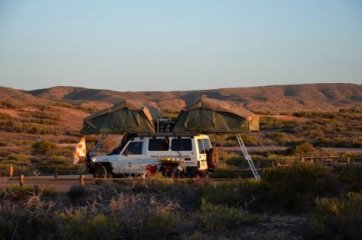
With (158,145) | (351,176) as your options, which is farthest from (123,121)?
(351,176)

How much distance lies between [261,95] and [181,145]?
457 feet

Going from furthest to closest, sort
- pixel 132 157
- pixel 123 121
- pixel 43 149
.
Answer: pixel 43 149 → pixel 123 121 → pixel 132 157

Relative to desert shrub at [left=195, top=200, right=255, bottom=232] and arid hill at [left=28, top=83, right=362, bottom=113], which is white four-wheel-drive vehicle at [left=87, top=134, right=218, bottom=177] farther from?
arid hill at [left=28, top=83, right=362, bottom=113]

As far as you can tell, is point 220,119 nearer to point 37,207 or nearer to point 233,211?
point 233,211

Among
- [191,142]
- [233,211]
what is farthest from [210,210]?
[191,142]

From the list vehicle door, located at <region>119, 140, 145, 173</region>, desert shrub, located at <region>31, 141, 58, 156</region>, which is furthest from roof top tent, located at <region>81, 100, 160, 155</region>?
desert shrub, located at <region>31, 141, 58, 156</region>

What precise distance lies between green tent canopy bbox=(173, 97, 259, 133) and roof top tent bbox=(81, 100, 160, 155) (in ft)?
3.47

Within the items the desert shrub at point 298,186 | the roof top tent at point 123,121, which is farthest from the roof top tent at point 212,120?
the desert shrub at point 298,186

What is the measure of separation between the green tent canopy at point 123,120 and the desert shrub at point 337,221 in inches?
466

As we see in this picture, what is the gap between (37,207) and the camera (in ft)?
39.0

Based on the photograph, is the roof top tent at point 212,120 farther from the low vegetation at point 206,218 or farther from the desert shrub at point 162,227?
the desert shrub at point 162,227

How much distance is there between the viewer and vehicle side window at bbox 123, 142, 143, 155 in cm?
2308

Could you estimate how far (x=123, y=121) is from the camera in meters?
23.4

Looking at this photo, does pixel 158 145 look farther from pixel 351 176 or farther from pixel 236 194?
→ pixel 351 176
